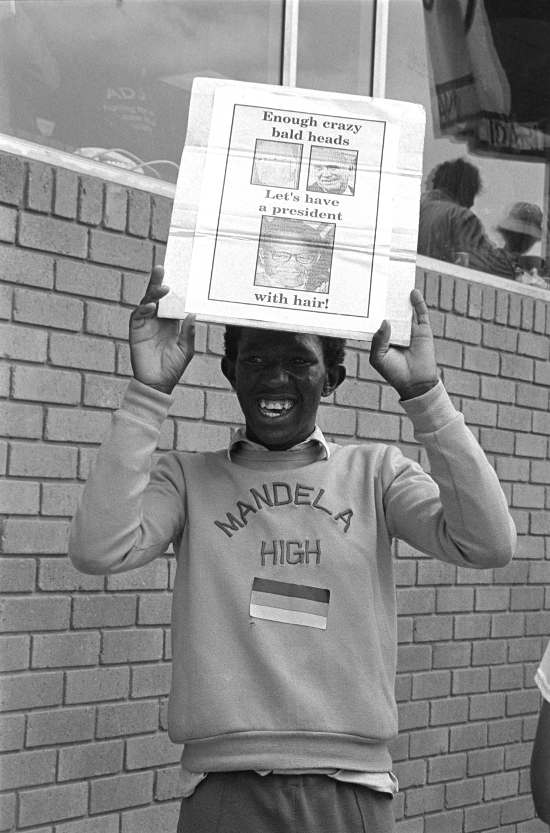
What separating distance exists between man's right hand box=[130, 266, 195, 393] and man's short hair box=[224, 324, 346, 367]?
0.18 meters

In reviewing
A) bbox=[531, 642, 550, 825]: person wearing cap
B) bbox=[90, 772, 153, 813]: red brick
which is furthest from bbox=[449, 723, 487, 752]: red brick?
bbox=[531, 642, 550, 825]: person wearing cap

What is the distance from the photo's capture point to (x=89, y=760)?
4.06 m

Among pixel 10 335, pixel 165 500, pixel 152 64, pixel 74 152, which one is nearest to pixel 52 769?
pixel 10 335

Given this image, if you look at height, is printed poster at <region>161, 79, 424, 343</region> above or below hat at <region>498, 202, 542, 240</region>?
below

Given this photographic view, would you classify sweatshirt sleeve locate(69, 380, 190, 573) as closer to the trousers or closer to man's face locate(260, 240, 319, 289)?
man's face locate(260, 240, 319, 289)

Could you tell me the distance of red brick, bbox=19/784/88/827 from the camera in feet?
12.7

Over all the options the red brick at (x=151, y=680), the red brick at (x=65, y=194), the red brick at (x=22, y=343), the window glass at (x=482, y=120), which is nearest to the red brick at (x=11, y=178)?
the red brick at (x=65, y=194)

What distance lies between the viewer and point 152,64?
4.60 metres

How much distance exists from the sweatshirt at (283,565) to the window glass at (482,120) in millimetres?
3010

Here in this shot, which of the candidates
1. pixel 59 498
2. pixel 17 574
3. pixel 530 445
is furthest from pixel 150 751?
pixel 530 445

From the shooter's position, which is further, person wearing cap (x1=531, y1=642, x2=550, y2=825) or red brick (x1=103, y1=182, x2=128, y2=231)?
red brick (x1=103, y1=182, x2=128, y2=231)

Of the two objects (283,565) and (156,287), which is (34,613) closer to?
(283,565)

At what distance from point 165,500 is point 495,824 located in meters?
3.58

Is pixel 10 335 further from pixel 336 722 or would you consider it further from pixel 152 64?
pixel 336 722
